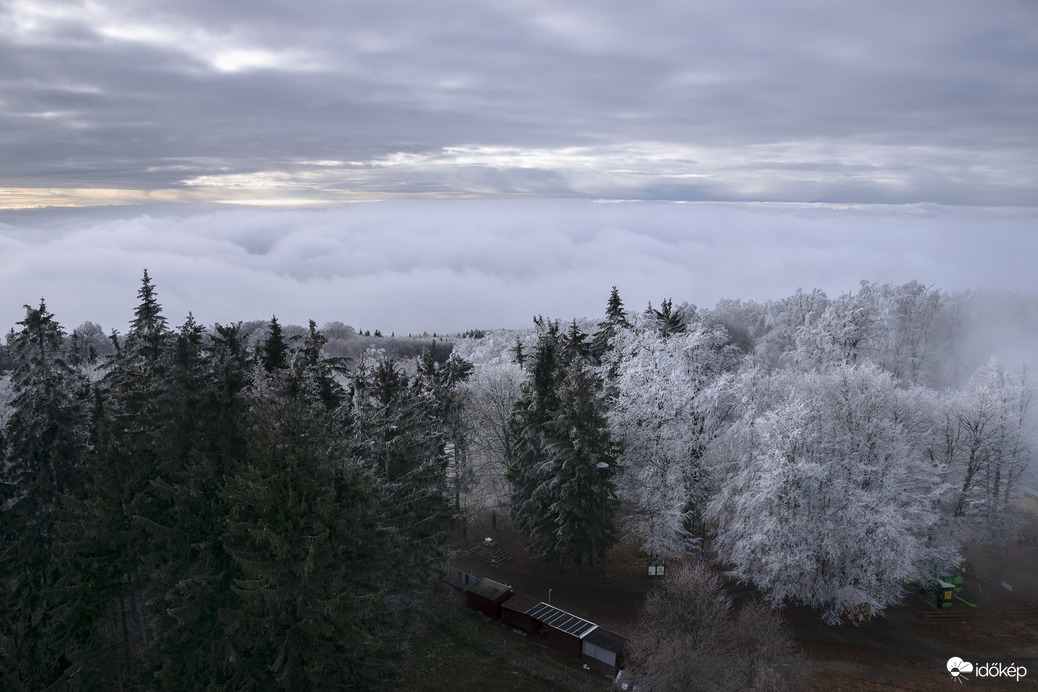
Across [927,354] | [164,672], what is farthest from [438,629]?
[927,354]

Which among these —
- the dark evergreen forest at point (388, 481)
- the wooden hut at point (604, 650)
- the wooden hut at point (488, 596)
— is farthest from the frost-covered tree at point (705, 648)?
the wooden hut at point (488, 596)

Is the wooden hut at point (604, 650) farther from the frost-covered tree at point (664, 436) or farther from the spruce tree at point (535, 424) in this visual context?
the spruce tree at point (535, 424)

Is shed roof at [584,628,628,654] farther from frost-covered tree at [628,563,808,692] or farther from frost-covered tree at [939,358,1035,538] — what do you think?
frost-covered tree at [939,358,1035,538]

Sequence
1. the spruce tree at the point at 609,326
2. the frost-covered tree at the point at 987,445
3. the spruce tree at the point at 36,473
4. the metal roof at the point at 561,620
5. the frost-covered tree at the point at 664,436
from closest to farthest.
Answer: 1. the spruce tree at the point at 36,473
2. the metal roof at the point at 561,620
3. the frost-covered tree at the point at 664,436
4. the frost-covered tree at the point at 987,445
5. the spruce tree at the point at 609,326

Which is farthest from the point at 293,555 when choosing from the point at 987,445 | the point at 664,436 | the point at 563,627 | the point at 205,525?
the point at 987,445

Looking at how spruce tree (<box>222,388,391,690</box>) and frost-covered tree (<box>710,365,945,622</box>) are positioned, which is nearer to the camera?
spruce tree (<box>222,388,391,690</box>)

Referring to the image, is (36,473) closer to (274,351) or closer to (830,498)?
(274,351)

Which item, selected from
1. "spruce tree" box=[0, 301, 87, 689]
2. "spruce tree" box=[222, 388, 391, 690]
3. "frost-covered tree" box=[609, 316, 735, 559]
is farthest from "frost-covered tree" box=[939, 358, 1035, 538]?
"spruce tree" box=[0, 301, 87, 689]
